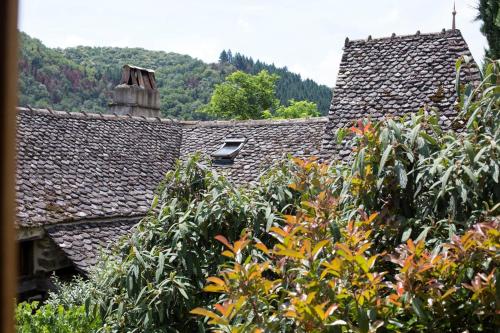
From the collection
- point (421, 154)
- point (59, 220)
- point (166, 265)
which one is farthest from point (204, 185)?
point (59, 220)

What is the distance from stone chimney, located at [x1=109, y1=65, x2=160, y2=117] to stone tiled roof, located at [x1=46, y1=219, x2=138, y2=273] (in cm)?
747

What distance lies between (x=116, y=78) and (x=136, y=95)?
2374 centimetres

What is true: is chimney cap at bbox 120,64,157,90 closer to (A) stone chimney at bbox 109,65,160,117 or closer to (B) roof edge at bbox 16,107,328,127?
(A) stone chimney at bbox 109,65,160,117

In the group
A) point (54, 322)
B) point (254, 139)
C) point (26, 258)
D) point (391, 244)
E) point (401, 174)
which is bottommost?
point (26, 258)

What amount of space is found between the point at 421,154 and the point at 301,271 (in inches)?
45.9

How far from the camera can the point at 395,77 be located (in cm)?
1171

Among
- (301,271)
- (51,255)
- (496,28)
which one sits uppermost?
(496,28)

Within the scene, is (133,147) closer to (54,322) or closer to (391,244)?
(54,322)

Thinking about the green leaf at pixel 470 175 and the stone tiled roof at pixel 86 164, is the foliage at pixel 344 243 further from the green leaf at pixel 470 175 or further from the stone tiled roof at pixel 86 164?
the stone tiled roof at pixel 86 164

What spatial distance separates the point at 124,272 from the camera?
4645 millimetres

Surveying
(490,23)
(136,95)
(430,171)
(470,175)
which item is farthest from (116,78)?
(470,175)

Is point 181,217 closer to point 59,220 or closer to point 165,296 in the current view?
point 165,296

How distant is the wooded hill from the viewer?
3185cm

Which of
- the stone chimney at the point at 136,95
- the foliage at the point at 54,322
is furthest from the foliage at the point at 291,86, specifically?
the foliage at the point at 54,322
